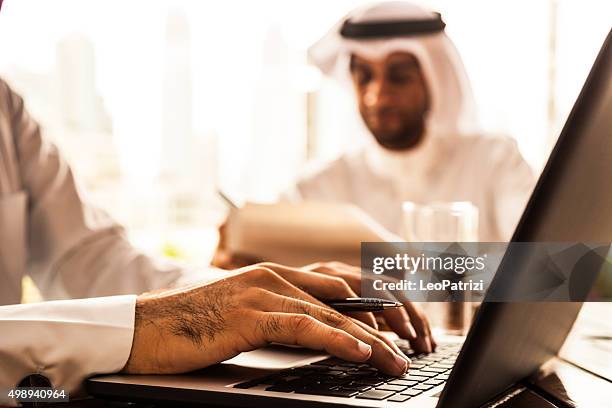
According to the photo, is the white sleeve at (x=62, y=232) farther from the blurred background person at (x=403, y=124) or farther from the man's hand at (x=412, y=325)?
the blurred background person at (x=403, y=124)

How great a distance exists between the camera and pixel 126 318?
481 mm

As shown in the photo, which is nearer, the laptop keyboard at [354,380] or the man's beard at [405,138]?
the laptop keyboard at [354,380]

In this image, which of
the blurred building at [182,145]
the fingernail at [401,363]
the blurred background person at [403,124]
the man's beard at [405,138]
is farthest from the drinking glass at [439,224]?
the blurred building at [182,145]

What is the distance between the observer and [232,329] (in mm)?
468

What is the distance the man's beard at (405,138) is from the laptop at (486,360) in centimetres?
267

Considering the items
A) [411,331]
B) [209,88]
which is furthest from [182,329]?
[209,88]

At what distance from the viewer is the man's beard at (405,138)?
318cm

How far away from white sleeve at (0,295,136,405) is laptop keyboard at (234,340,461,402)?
0.31ft

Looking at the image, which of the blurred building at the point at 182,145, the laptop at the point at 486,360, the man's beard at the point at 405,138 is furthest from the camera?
the blurred building at the point at 182,145

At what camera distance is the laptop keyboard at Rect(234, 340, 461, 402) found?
16.5 inches

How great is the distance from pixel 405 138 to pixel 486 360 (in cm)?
286

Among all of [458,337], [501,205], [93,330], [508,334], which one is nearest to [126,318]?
[93,330]

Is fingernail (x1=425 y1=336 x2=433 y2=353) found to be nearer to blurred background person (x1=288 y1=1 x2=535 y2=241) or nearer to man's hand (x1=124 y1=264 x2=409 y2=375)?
man's hand (x1=124 y1=264 x2=409 y2=375)

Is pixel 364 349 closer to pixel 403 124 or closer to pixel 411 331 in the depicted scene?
pixel 411 331
